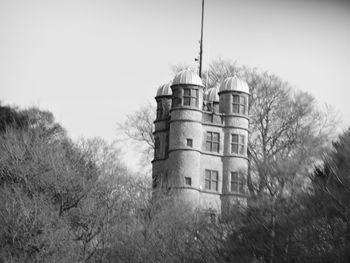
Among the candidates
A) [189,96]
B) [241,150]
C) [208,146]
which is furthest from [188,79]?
[241,150]

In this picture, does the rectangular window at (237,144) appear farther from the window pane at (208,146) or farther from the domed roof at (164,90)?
the domed roof at (164,90)

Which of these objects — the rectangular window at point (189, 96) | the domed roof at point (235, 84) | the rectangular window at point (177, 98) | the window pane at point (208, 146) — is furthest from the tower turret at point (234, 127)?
the rectangular window at point (177, 98)

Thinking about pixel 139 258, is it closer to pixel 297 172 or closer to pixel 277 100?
pixel 297 172

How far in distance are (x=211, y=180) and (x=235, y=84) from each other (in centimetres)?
407

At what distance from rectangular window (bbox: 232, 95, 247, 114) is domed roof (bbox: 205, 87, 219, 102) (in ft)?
5.61

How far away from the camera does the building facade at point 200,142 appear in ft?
140

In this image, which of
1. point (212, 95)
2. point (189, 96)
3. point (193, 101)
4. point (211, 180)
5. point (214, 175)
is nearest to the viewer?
point (189, 96)

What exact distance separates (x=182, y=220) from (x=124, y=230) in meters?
1.90

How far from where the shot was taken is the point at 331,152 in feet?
82.3

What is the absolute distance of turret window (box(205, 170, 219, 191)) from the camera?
43.5m

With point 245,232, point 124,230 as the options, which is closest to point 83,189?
point 124,230

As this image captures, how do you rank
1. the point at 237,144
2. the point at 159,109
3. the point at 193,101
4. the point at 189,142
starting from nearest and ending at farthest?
the point at 189,142, the point at 193,101, the point at 237,144, the point at 159,109

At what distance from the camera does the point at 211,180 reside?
43688 mm

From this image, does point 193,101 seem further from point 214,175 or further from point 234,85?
point 214,175
